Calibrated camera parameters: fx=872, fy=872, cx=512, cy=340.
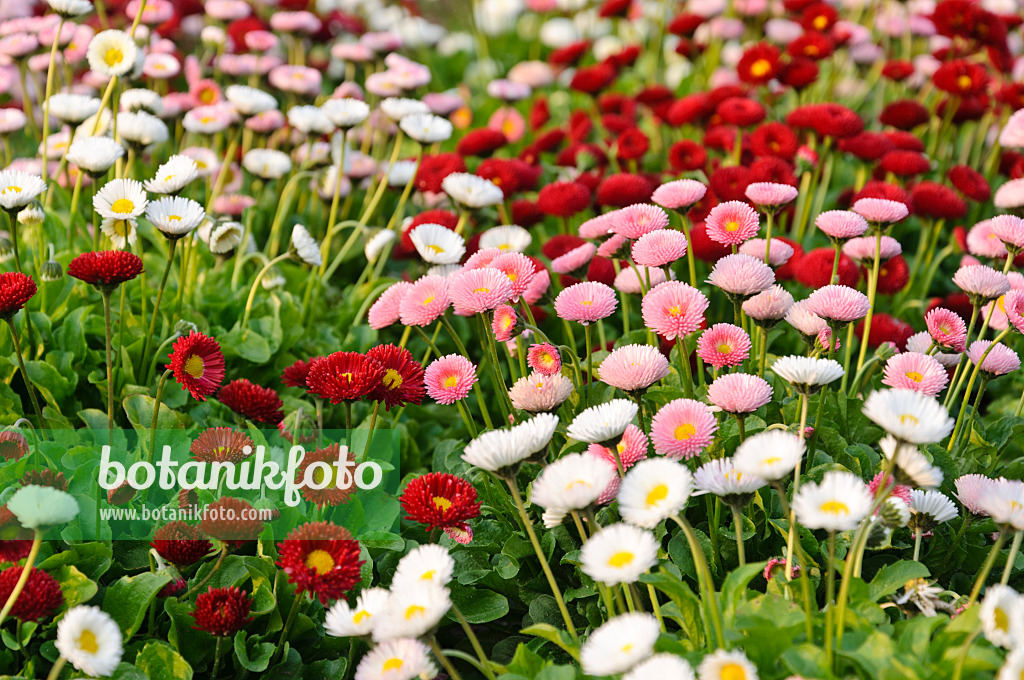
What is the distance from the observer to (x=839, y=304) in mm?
1656

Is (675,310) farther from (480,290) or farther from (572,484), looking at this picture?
(572,484)

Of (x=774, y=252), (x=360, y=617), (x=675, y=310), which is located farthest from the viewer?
(x=774, y=252)

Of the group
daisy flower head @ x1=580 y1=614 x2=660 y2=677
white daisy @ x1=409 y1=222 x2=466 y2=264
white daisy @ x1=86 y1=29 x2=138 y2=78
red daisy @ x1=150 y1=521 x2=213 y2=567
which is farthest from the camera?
white daisy @ x1=86 y1=29 x2=138 y2=78

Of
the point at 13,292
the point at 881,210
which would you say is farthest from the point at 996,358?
the point at 13,292

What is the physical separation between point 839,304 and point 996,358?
1.38ft

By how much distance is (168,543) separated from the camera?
159 cm

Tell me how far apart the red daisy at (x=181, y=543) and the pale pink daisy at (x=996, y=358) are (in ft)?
5.18

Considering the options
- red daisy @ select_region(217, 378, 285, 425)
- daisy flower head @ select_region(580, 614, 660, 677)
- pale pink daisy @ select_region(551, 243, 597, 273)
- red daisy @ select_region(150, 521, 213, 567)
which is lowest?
red daisy @ select_region(150, 521, 213, 567)

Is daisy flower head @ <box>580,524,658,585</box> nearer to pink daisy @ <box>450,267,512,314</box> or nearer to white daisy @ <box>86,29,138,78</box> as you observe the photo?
pink daisy @ <box>450,267,512,314</box>

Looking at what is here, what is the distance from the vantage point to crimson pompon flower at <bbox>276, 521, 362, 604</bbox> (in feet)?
4.74

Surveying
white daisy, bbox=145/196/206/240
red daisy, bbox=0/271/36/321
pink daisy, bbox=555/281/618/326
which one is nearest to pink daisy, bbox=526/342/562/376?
pink daisy, bbox=555/281/618/326

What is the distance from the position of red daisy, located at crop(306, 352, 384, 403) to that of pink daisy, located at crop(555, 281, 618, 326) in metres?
0.40

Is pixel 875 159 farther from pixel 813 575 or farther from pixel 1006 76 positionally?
pixel 813 575

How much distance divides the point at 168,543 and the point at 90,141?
1.10 metres
